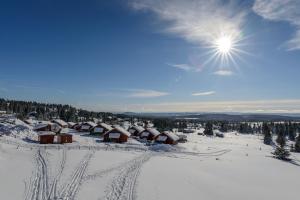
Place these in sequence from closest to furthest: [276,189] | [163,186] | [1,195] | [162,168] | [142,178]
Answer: [1,195] < [163,186] < [142,178] < [276,189] < [162,168]

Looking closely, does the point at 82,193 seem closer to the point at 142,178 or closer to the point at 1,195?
the point at 1,195

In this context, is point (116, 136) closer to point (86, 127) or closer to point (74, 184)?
point (86, 127)

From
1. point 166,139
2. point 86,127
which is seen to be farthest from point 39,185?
point 86,127

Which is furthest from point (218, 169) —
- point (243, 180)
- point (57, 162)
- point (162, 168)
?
point (57, 162)

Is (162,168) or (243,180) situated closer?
(243,180)

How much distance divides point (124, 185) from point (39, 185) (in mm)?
7060

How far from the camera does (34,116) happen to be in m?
162

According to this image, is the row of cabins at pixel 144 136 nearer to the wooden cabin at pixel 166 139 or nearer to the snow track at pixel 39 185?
the wooden cabin at pixel 166 139

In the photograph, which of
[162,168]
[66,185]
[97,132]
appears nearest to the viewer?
[66,185]

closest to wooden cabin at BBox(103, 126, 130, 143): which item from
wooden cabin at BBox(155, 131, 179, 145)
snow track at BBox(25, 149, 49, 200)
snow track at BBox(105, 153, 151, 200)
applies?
wooden cabin at BBox(155, 131, 179, 145)

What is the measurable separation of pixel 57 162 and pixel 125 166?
8.33 m

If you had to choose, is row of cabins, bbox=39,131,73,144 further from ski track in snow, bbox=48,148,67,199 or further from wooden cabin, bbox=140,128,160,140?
wooden cabin, bbox=140,128,160,140

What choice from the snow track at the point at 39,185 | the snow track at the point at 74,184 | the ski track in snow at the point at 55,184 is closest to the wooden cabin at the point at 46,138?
the ski track in snow at the point at 55,184

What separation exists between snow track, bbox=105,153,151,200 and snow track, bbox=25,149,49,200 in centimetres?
473
